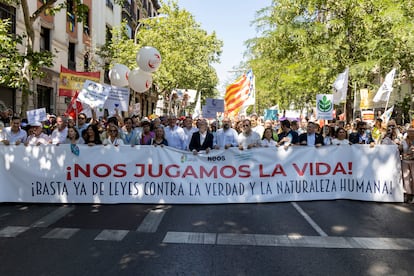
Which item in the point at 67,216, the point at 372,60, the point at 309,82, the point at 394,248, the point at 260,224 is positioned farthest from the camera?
the point at 309,82

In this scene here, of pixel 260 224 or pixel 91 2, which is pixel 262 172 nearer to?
pixel 260 224

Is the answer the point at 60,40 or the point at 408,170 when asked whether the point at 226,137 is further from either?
the point at 60,40

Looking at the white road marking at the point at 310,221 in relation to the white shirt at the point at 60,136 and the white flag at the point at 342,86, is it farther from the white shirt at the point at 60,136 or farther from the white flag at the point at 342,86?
the white flag at the point at 342,86

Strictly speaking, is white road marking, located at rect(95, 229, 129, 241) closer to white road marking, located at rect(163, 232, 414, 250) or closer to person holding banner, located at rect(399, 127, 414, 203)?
white road marking, located at rect(163, 232, 414, 250)

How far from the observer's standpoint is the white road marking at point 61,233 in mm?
5672

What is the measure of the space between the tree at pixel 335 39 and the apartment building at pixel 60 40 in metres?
7.38

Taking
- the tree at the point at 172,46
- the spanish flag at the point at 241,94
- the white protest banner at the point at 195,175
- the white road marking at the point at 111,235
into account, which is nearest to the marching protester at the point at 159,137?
the white protest banner at the point at 195,175

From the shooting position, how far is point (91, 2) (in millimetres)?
28141

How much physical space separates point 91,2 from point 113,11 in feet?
17.2

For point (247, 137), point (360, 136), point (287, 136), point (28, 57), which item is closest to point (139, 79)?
point (28, 57)

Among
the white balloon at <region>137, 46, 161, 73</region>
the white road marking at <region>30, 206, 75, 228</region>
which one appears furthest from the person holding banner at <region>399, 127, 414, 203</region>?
the white balloon at <region>137, 46, 161, 73</region>

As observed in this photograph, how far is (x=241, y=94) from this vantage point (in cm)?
1262

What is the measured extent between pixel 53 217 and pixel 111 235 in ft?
5.03

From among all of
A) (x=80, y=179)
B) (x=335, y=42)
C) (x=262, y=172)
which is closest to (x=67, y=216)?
(x=80, y=179)
